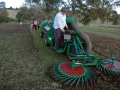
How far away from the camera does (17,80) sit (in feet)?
13.5

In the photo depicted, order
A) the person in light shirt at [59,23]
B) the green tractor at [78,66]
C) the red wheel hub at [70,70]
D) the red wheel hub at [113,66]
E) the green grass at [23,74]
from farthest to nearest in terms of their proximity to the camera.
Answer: the person in light shirt at [59,23] < the red wheel hub at [113,66] < the red wheel hub at [70,70] < the green tractor at [78,66] < the green grass at [23,74]

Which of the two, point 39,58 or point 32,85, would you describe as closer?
point 32,85

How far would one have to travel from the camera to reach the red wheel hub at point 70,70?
13.4 feet

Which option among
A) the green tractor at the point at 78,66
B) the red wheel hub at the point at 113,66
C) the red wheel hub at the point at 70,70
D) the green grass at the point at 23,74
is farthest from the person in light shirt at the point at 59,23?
the red wheel hub at the point at 113,66

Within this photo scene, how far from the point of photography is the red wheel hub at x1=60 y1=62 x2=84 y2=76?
13.4 ft

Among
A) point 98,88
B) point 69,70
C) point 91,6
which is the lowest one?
point 98,88

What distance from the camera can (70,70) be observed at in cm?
424

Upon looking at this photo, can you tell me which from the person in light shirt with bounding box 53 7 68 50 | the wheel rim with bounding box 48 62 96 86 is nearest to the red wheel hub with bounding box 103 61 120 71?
the wheel rim with bounding box 48 62 96 86

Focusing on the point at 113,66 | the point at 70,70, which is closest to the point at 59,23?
the point at 70,70

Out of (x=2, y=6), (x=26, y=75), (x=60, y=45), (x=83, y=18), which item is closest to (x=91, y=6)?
(x=83, y=18)

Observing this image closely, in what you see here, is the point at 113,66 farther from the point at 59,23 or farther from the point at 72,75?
the point at 59,23

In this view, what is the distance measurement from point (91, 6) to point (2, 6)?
59.3 m

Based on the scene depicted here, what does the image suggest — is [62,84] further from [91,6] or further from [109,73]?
[91,6]

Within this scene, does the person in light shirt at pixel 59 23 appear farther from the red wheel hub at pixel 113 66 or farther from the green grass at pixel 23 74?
the red wheel hub at pixel 113 66
